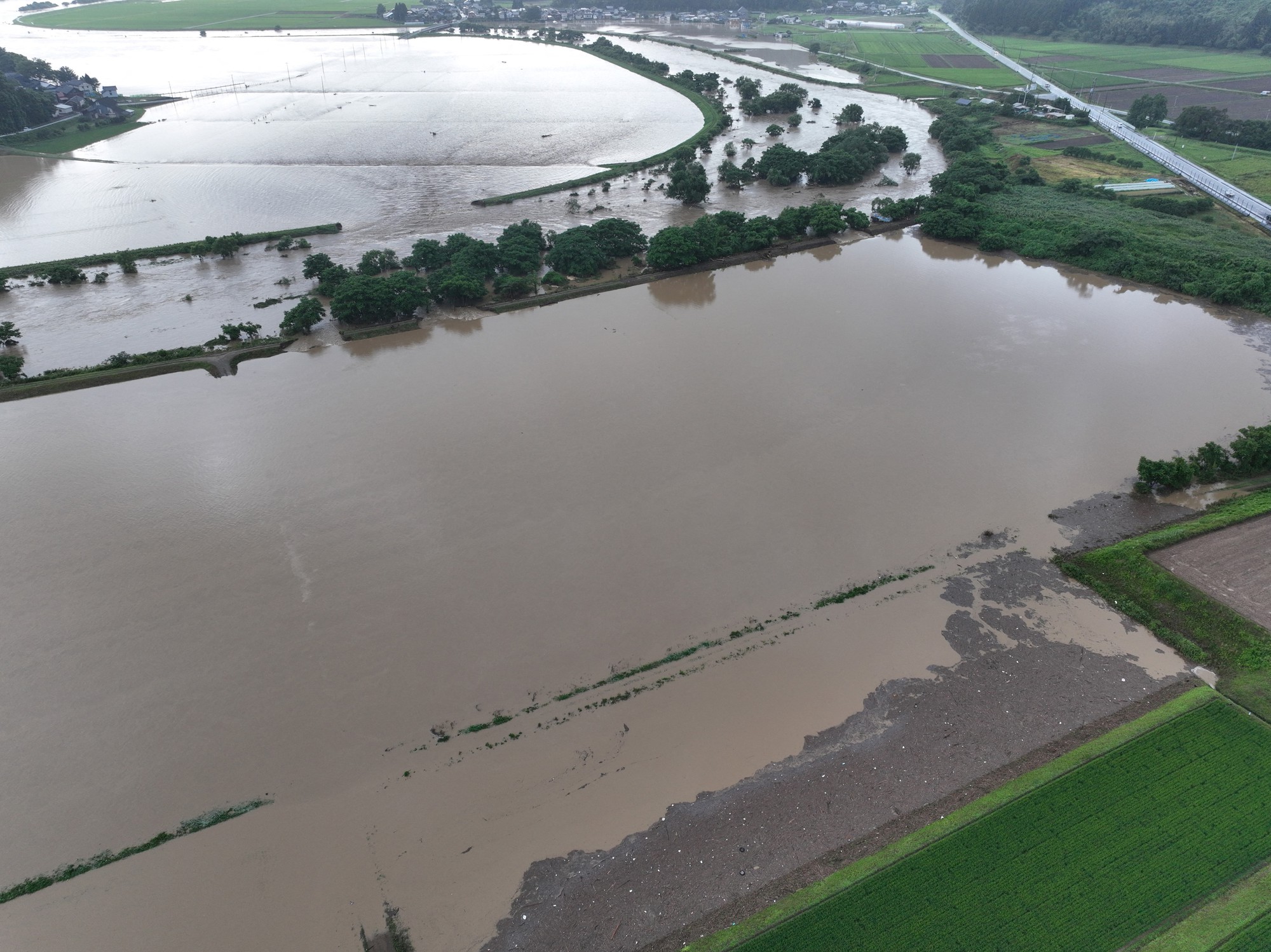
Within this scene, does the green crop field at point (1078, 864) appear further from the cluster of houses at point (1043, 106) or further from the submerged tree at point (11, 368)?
the cluster of houses at point (1043, 106)

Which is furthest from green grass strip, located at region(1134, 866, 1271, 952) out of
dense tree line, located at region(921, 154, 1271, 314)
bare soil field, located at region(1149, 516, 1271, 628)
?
dense tree line, located at region(921, 154, 1271, 314)

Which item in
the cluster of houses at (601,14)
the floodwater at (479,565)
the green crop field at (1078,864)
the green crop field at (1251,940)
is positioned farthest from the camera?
the cluster of houses at (601,14)

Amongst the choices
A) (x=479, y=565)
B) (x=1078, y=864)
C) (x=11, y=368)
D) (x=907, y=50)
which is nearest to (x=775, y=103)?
(x=907, y=50)

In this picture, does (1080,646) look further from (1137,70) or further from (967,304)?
Result: (1137,70)

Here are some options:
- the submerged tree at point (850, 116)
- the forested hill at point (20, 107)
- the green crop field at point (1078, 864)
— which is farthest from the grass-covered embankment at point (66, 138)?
the green crop field at point (1078, 864)

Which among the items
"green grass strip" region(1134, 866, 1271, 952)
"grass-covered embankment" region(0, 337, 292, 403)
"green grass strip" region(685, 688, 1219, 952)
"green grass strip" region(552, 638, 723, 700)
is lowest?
"green grass strip" region(1134, 866, 1271, 952)

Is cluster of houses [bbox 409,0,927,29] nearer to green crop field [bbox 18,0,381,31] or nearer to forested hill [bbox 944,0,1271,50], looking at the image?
green crop field [bbox 18,0,381,31]
